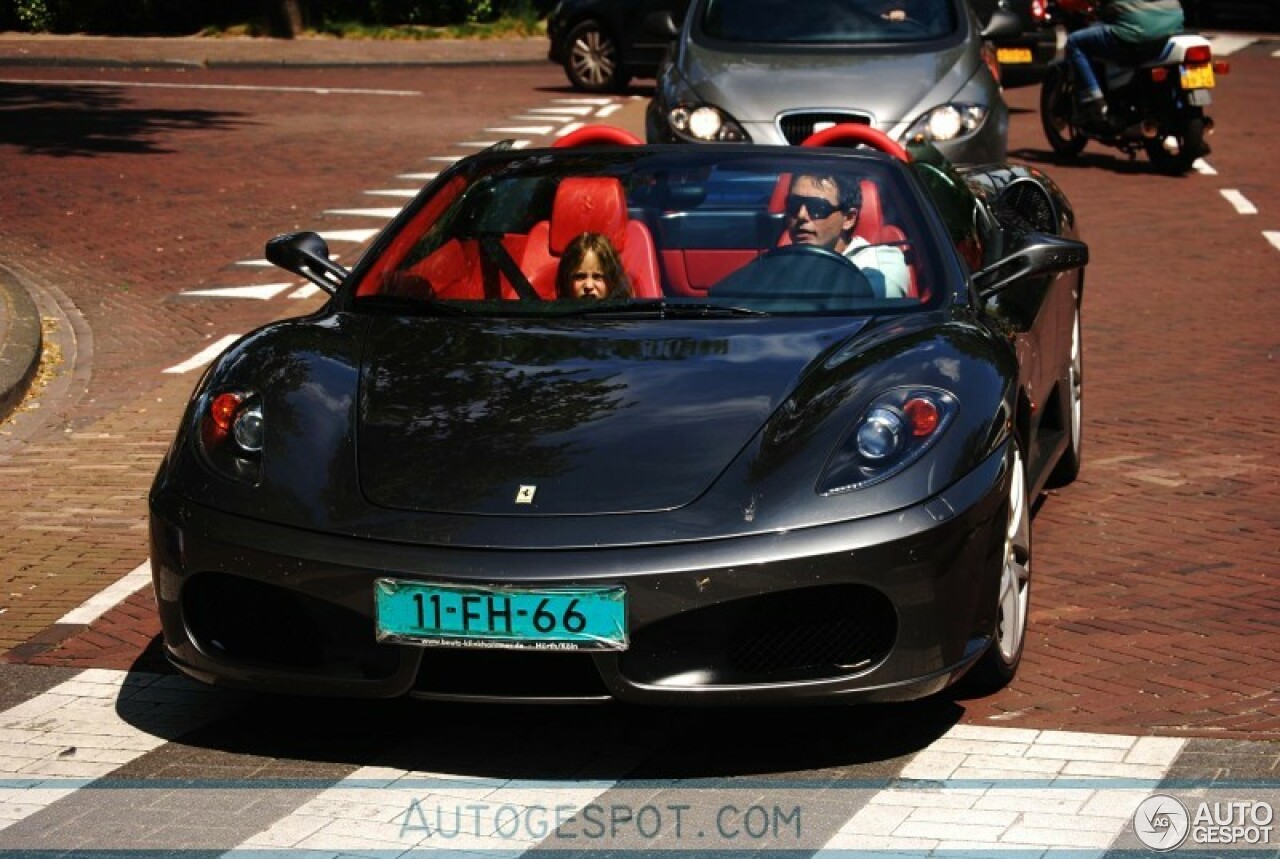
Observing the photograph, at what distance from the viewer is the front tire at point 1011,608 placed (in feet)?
18.5

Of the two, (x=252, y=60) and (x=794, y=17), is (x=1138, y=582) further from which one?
(x=252, y=60)

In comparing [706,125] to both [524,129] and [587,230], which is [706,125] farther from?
[524,129]

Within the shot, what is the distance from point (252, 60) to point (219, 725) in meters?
24.0

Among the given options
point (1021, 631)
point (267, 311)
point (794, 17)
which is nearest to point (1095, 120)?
point (794, 17)

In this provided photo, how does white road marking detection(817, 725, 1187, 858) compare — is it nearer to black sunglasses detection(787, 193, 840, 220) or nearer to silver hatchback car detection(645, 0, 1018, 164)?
black sunglasses detection(787, 193, 840, 220)

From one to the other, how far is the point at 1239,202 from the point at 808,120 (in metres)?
4.60

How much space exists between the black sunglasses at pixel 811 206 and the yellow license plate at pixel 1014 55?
18006mm

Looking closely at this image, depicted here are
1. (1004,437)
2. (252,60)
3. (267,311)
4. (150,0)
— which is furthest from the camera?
(150,0)

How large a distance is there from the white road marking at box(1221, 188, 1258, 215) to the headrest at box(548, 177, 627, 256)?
9.93 meters

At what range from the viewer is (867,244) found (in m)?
6.53

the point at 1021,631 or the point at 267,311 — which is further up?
the point at 1021,631

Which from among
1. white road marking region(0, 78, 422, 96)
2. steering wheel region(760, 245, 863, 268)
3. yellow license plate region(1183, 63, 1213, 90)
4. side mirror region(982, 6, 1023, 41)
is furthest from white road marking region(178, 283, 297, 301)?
white road marking region(0, 78, 422, 96)

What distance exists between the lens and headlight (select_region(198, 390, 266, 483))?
540 cm

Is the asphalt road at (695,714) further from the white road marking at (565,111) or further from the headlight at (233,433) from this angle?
the white road marking at (565,111)
